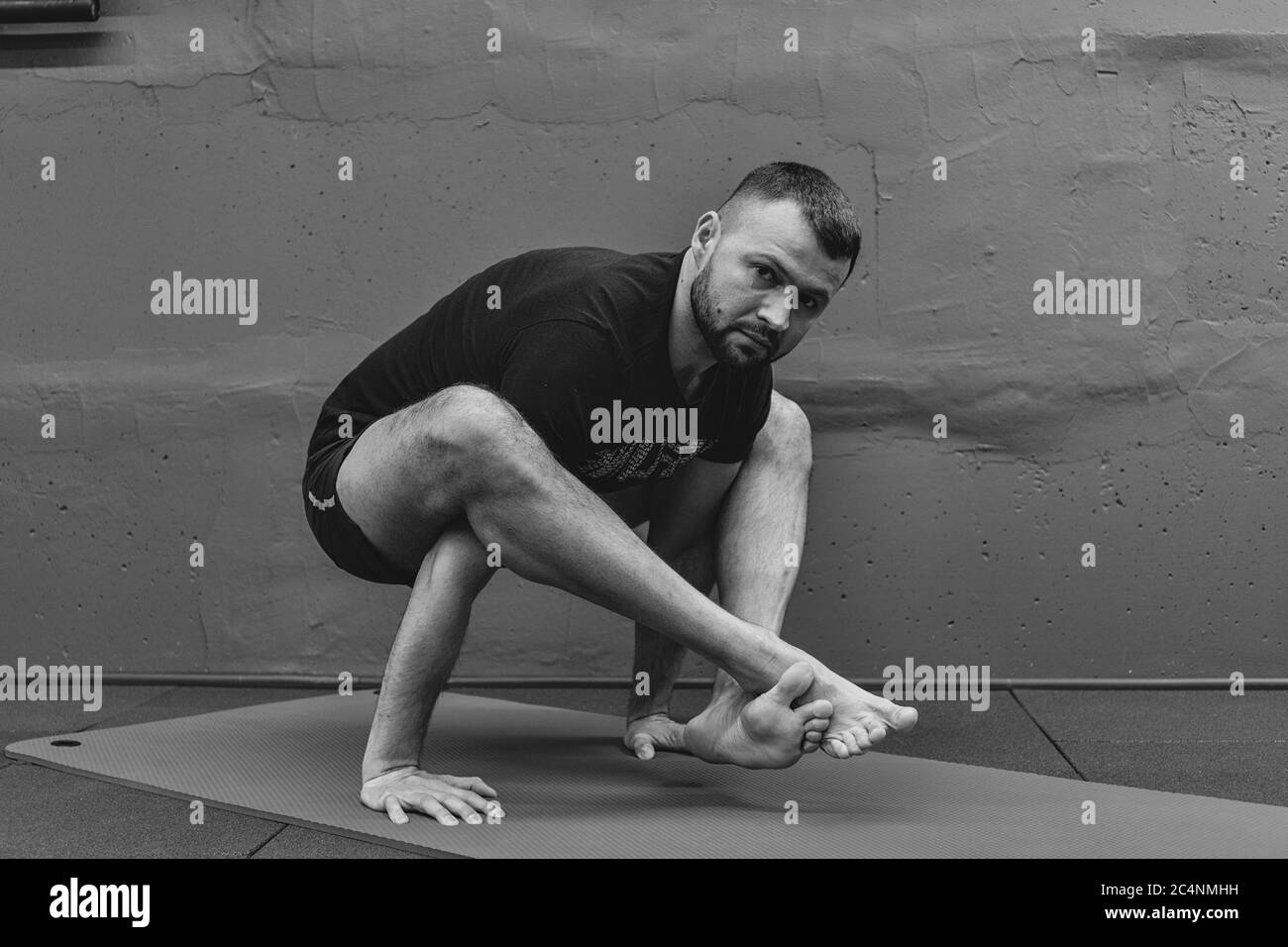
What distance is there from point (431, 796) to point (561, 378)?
0.56m

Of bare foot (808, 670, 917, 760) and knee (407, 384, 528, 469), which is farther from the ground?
knee (407, 384, 528, 469)

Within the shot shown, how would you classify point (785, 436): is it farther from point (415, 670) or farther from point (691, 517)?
point (415, 670)

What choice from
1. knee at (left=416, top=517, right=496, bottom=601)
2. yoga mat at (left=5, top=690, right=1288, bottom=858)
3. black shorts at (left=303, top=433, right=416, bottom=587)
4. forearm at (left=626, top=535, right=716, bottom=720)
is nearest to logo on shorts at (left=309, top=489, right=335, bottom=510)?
black shorts at (left=303, top=433, right=416, bottom=587)

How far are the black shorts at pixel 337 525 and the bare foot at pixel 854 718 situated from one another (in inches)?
23.9

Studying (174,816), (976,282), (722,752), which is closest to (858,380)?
(976,282)

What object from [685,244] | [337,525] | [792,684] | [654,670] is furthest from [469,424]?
[685,244]

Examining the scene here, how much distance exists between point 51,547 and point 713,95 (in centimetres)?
180

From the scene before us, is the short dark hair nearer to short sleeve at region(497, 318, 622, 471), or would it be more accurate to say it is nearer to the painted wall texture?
short sleeve at region(497, 318, 622, 471)

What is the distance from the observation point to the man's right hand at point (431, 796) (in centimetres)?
155

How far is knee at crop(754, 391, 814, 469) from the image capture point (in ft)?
6.26

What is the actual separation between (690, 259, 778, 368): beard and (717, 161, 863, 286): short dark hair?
10 cm

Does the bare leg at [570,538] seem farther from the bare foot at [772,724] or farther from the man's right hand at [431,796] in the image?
the man's right hand at [431,796]

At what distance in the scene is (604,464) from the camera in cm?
177

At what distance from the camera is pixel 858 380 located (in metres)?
2.72
